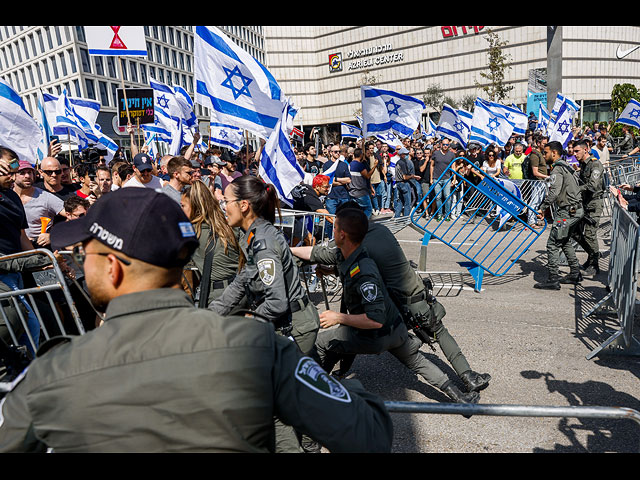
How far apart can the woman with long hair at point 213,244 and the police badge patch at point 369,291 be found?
1166 mm

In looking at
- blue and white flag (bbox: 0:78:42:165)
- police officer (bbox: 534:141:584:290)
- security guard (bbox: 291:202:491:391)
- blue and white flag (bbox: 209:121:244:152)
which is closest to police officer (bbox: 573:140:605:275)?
police officer (bbox: 534:141:584:290)

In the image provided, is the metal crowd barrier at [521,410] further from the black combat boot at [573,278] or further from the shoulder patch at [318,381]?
the black combat boot at [573,278]

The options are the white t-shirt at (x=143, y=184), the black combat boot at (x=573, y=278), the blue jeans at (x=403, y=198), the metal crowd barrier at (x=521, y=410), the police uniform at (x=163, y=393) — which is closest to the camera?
the police uniform at (x=163, y=393)

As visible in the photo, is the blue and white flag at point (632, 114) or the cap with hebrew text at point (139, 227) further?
the blue and white flag at point (632, 114)

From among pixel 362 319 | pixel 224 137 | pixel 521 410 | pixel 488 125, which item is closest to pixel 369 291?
pixel 362 319

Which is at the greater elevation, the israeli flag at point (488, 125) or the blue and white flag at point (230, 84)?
the blue and white flag at point (230, 84)

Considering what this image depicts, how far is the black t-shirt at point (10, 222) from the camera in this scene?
4102 mm

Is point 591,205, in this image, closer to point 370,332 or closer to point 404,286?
point 404,286

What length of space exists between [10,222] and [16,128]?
3136 millimetres

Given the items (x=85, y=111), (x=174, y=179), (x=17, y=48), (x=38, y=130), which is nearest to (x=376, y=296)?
(x=174, y=179)

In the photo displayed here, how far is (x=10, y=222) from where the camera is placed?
417cm

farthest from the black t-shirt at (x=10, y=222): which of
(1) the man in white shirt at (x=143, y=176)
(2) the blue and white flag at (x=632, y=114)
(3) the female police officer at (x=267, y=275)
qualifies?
(2) the blue and white flag at (x=632, y=114)

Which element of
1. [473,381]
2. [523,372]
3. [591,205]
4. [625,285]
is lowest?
[523,372]
